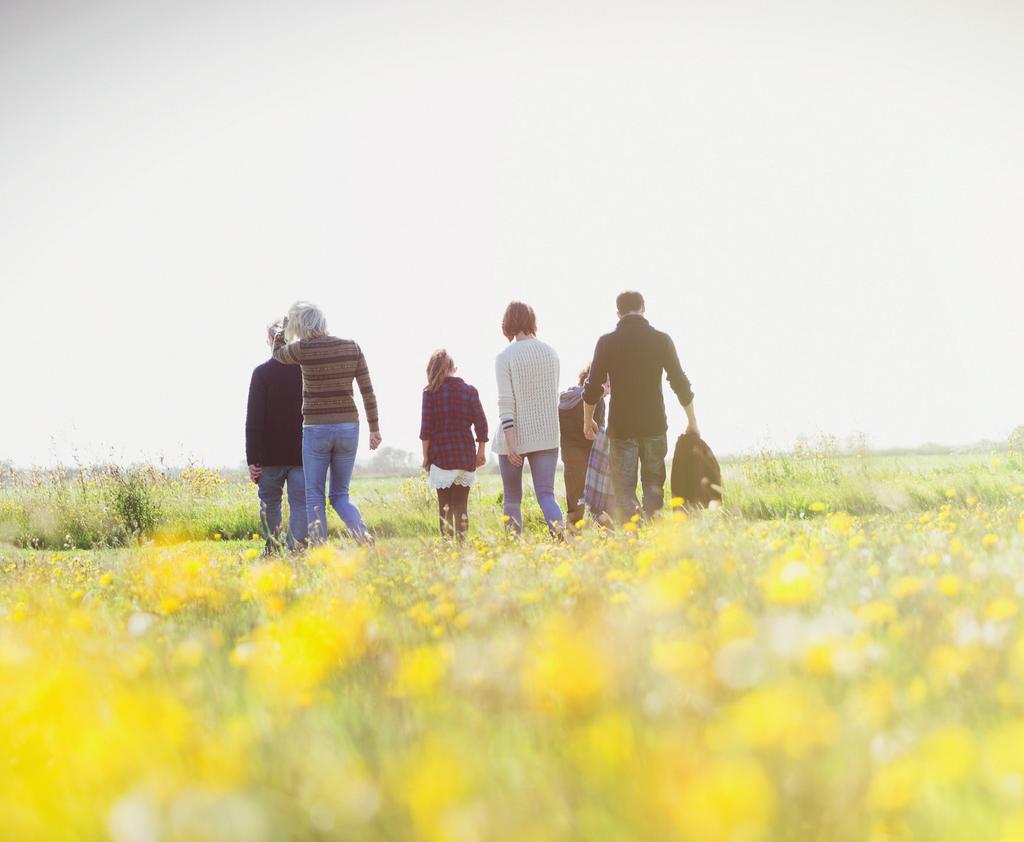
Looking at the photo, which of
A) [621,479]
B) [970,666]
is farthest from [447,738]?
[621,479]

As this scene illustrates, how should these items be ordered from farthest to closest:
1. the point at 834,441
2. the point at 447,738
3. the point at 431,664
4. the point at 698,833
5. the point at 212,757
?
the point at 834,441 → the point at 431,664 → the point at 447,738 → the point at 212,757 → the point at 698,833

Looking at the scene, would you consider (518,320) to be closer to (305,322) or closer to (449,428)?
(449,428)

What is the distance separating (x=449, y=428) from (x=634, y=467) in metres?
1.84

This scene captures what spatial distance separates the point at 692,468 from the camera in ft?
25.6

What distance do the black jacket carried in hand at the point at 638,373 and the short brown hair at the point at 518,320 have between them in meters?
0.81

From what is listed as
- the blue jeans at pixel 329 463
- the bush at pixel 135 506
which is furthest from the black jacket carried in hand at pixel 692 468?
the bush at pixel 135 506

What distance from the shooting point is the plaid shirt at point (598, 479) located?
858 cm

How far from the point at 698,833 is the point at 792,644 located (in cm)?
67

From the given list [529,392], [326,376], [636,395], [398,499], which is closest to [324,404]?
[326,376]

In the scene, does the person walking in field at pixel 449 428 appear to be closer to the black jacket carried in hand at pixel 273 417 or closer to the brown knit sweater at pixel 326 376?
the brown knit sweater at pixel 326 376

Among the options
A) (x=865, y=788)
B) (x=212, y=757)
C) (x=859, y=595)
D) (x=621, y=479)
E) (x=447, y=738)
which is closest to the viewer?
(x=865, y=788)

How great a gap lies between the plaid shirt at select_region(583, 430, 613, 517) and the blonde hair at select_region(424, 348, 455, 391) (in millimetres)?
1689

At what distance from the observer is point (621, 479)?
7.70 meters

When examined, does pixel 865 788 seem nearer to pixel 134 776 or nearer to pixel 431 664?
pixel 431 664
